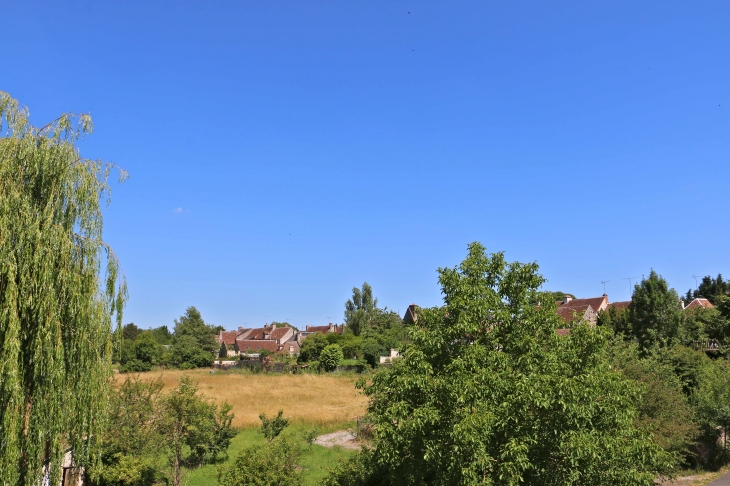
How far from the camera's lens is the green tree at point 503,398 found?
9.56 m

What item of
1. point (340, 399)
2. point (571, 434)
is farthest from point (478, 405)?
point (340, 399)

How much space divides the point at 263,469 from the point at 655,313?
32.3 metres

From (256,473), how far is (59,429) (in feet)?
16.6

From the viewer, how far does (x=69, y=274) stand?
398 inches

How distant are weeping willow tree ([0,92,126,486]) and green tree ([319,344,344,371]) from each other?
44063 mm

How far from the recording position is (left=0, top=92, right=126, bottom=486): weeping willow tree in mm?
9203

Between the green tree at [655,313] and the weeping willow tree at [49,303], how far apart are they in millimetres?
35371

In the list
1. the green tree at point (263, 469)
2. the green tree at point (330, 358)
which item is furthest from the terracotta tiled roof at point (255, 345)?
the green tree at point (263, 469)

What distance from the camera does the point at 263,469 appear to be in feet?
43.8

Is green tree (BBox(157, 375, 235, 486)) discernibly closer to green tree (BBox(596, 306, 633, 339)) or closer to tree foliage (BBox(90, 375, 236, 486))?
tree foliage (BBox(90, 375, 236, 486))

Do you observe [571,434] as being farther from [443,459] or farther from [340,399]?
[340,399]

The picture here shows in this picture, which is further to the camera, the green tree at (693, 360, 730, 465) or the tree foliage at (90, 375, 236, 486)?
the green tree at (693, 360, 730, 465)

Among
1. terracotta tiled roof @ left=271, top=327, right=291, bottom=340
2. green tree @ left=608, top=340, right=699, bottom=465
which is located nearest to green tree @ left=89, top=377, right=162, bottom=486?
green tree @ left=608, top=340, right=699, bottom=465

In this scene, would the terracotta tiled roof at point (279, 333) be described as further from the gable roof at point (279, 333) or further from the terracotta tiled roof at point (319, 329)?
the terracotta tiled roof at point (319, 329)
